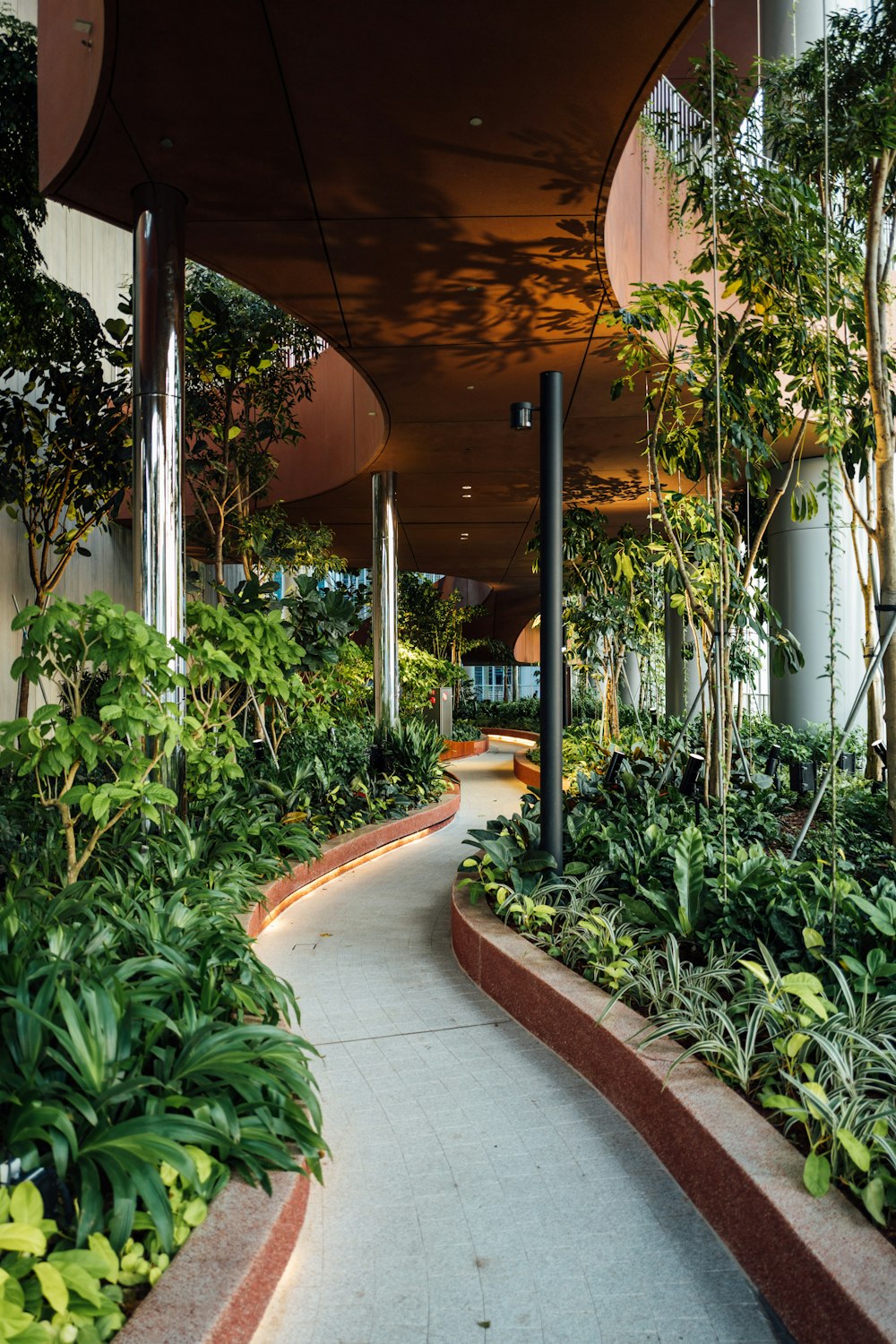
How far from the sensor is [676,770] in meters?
7.22

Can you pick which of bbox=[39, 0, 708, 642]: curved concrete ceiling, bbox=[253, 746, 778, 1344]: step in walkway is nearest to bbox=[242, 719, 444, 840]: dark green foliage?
bbox=[253, 746, 778, 1344]: step in walkway

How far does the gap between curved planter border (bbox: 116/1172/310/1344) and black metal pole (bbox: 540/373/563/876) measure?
266 centimetres

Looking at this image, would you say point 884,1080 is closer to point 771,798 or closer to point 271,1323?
point 271,1323

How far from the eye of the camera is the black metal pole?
4.69 metres

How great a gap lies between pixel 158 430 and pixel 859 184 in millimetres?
3979

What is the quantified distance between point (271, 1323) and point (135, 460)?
4.30 metres

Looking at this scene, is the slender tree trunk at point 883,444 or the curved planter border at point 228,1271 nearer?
the curved planter border at point 228,1271

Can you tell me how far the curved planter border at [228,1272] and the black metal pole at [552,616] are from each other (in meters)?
2.66

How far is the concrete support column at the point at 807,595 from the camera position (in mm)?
10031

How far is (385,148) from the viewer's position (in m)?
4.64

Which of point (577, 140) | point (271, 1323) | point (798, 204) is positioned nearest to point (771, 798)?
point (798, 204)

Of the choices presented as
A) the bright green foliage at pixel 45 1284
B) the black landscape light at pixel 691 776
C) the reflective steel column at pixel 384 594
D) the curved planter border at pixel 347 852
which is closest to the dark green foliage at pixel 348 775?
the curved planter border at pixel 347 852

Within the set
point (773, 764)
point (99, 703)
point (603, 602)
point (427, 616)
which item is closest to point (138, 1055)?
point (99, 703)

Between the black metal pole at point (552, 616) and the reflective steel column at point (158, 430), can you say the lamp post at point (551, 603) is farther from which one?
the reflective steel column at point (158, 430)
